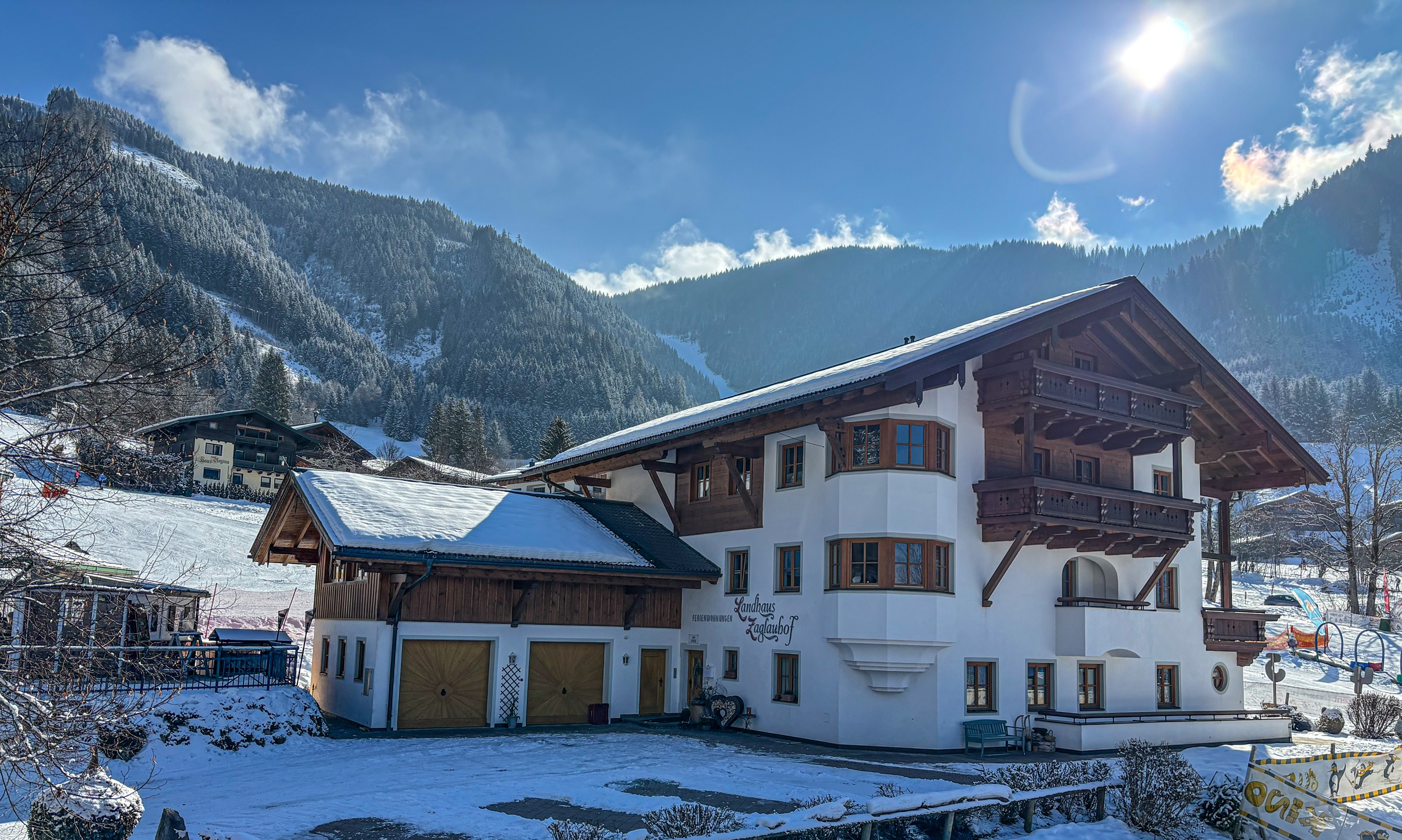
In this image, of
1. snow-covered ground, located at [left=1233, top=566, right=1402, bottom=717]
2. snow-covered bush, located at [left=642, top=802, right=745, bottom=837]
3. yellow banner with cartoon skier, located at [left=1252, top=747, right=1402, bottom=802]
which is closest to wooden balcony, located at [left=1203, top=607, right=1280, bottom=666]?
snow-covered ground, located at [left=1233, top=566, right=1402, bottom=717]

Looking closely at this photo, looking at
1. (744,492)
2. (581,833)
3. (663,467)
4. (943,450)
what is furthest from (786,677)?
(581,833)

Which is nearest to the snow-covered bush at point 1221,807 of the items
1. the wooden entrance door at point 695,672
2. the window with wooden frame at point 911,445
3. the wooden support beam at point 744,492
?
the window with wooden frame at point 911,445

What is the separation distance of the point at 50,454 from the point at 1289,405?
563ft

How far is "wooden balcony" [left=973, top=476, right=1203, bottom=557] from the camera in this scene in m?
22.5

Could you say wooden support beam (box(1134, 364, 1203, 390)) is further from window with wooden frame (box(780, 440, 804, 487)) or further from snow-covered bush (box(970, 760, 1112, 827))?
snow-covered bush (box(970, 760, 1112, 827))

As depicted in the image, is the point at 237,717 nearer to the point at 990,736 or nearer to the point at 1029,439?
the point at 990,736

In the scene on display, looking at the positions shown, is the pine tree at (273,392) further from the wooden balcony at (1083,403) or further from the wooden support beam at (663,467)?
the wooden balcony at (1083,403)

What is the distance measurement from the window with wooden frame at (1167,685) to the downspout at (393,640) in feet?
64.6

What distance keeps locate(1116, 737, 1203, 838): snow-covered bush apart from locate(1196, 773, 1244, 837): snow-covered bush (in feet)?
0.77

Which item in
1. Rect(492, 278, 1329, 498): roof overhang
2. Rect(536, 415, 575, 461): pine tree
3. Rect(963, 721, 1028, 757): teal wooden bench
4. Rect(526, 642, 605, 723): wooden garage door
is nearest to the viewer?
Rect(492, 278, 1329, 498): roof overhang

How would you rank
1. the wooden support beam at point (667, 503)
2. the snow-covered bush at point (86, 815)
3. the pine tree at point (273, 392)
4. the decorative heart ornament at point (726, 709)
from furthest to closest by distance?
the pine tree at point (273, 392), the wooden support beam at point (667, 503), the decorative heart ornament at point (726, 709), the snow-covered bush at point (86, 815)

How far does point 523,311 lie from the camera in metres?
184

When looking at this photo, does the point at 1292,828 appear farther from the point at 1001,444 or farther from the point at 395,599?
the point at 395,599

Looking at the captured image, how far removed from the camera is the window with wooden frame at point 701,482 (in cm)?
2862
